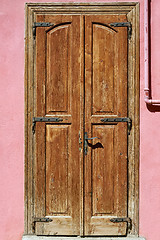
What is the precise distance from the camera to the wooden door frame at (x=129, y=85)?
3.94 metres

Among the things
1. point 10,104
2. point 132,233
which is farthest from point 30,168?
point 132,233

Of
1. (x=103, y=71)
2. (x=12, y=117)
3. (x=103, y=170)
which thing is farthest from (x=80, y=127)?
(x=12, y=117)

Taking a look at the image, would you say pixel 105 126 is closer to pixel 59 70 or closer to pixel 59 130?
pixel 59 130

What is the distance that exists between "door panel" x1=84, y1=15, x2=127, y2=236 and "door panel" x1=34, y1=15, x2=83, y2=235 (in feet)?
0.45

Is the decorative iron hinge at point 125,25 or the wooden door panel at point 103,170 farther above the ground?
the decorative iron hinge at point 125,25

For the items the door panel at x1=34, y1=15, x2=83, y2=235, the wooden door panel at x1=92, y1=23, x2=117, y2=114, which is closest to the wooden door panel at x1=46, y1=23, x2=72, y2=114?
the door panel at x1=34, y1=15, x2=83, y2=235

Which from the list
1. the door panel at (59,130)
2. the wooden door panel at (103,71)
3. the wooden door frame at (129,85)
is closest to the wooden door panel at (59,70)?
the door panel at (59,130)

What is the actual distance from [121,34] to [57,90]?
3.49 feet

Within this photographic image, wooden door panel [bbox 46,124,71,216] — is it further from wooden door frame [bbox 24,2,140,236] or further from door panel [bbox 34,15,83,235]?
wooden door frame [bbox 24,2,140,236]

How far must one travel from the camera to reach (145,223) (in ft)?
12.9

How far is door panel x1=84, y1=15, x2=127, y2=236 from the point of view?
394cm

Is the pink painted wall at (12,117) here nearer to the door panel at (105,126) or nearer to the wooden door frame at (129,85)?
the wooden door frame at (129,85)

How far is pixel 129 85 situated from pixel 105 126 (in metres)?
0.60

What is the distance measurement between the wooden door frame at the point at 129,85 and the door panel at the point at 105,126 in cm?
8
